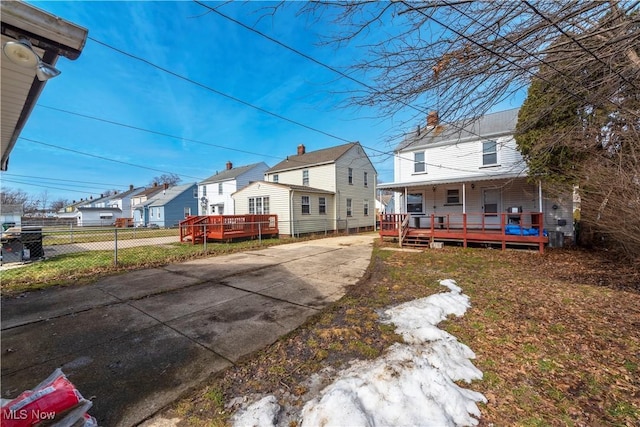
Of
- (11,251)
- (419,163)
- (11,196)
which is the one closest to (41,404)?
(11,251)

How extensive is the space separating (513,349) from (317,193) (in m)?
15.1

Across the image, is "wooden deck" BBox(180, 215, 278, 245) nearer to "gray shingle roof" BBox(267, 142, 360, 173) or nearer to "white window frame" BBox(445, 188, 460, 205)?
"gray shingle roof" BBox(267, 142, 360, 173)

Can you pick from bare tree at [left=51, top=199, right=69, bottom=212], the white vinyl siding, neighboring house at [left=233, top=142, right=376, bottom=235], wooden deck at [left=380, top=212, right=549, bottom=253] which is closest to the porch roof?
the white vinyl siding

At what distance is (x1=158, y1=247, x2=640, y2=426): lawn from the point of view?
7.16ft

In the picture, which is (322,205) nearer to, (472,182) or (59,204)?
(472,182)

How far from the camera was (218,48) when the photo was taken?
295 inches

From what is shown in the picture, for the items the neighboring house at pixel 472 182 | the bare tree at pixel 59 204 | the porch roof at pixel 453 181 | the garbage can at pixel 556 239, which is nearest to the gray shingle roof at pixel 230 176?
the neighboring house at pixel 472 182

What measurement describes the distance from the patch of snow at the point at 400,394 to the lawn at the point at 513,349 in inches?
5.6

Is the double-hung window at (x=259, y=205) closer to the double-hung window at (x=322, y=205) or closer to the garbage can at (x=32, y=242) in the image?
the double-hung window at (x=322, y=205)

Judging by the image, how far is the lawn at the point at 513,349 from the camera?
2.18m

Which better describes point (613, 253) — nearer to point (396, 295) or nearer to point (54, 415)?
point (396, 295)

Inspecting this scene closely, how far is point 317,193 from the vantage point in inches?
696

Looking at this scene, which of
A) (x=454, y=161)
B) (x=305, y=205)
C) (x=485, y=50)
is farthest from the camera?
(x=305, y=205)

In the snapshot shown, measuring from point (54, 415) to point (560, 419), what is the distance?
11.6 ft
